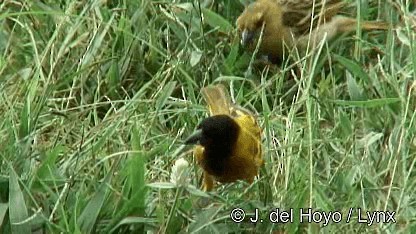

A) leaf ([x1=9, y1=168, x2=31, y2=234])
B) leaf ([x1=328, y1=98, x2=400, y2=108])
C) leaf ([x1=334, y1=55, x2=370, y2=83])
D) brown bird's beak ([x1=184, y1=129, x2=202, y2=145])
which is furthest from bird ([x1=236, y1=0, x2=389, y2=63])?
leaf ([x1=9, y1=168, x2=31, y2=234])

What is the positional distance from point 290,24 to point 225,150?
6.23ft

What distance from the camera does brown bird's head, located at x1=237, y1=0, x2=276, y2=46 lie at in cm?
562

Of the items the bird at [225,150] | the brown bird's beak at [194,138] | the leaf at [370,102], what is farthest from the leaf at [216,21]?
the brown bird's beak at [194,138]

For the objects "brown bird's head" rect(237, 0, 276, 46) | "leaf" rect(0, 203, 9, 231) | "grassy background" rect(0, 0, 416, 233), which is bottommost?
"leaf" rect(0, 203, 9, 231)

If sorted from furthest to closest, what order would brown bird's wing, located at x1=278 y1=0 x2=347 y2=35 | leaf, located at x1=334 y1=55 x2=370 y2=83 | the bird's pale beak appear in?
brown bird's wing, located at x1=278 y1=0 x2=347 y2=35 < the bird's pale beak < leaf, located at x1=334 y1=55 x2=370 y2=83

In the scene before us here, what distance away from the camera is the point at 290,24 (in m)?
6.02

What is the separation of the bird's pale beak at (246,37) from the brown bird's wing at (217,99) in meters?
0.82

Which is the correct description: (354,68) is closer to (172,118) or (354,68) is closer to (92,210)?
(172,118)

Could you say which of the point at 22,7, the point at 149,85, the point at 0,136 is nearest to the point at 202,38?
the point at 149,85

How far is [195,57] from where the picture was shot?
5336mm

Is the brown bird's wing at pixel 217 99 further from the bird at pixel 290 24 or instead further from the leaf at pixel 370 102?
the bird at pixel 290 24

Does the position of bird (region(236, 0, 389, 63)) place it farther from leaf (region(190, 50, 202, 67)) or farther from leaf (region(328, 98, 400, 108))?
leaf (region(328, 98, 400, 108))

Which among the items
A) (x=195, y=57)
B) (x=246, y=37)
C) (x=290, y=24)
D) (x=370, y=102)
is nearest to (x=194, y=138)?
(x=370, y=102)

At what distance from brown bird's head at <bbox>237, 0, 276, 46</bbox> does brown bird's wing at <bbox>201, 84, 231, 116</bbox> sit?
85 cm
